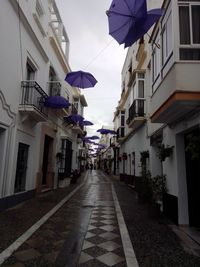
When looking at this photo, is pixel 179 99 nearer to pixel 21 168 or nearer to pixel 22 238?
pixel 22 238

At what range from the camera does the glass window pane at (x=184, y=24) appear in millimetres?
6176

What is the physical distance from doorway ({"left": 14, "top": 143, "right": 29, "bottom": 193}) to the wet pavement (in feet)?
8.64

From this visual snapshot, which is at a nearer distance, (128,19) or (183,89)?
(183,89)

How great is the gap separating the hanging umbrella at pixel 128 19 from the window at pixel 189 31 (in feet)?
2.26

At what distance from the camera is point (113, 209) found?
909cm

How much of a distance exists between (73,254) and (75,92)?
1905 cm

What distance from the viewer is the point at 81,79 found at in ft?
39.1

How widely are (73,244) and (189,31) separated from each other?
18.7 feet

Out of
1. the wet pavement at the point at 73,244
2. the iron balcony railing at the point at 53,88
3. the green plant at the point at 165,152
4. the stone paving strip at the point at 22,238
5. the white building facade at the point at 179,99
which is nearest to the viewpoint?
the wet pavement at the point at 73,244

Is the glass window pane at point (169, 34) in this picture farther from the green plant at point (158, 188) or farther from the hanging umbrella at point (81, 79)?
the hanging umbrella at point (81, 79)

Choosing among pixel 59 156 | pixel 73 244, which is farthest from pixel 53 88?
pixel 73 244

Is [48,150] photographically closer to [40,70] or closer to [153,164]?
[40,70]

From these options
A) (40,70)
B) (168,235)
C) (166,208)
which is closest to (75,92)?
(40,70)

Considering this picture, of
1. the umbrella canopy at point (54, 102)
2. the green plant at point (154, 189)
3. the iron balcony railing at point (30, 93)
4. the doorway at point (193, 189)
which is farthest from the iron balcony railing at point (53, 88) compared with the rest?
the doorway at point (193, 189)
